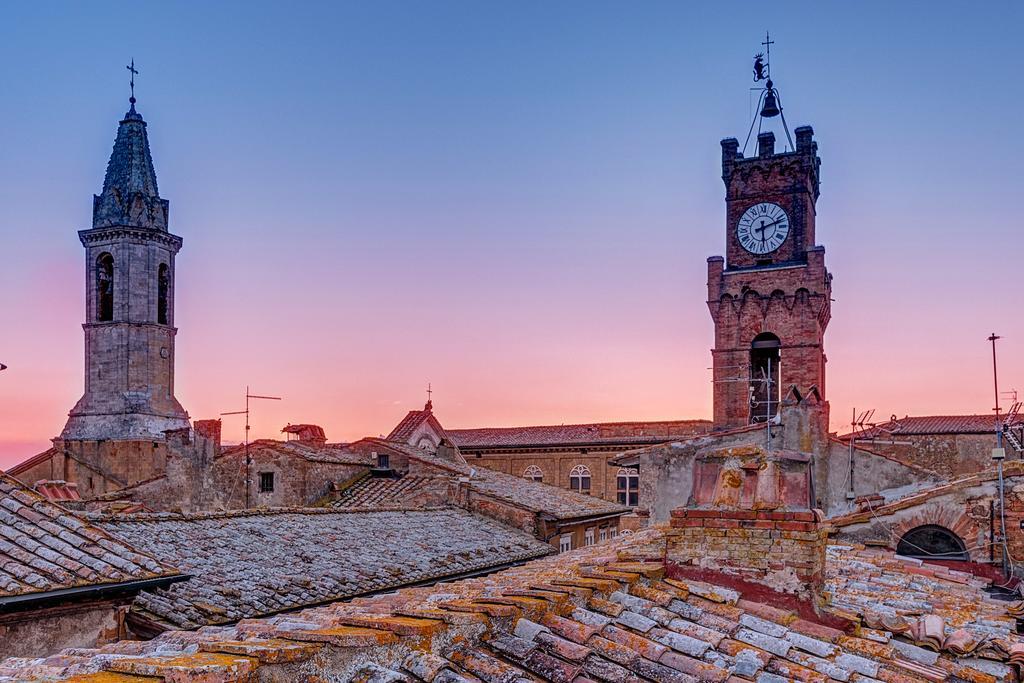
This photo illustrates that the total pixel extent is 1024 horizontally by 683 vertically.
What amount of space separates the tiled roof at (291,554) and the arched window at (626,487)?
24132mm

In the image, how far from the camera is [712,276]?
2959 cm

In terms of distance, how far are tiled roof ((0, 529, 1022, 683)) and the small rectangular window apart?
14163 mm

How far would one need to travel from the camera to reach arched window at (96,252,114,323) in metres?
41.5

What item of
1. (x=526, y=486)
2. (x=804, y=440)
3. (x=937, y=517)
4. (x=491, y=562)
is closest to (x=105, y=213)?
(x=526, y=486)

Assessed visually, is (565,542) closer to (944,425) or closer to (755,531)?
(755,531)

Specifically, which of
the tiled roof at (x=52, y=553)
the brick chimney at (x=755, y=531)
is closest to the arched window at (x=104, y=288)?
the tiled roof at (x=52, y=553)

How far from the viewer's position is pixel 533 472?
43.8 m

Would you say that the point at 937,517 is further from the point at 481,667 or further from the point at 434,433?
the point at 434,433

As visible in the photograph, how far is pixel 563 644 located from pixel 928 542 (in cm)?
969

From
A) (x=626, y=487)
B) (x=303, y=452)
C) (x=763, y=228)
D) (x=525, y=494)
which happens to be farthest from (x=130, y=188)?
(x=763, y=228)

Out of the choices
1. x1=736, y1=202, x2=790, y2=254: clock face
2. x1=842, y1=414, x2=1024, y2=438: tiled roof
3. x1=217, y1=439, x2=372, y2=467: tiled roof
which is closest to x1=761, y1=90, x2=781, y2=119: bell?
x1=736, y1=202, x2=790, y2=254: clock face

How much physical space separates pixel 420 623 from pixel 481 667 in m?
0.35

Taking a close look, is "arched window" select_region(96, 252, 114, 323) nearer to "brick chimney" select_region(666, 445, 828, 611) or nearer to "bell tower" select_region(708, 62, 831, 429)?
"bell tower" select_region(708, 62, 831, 429)

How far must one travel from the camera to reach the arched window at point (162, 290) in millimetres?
42125
